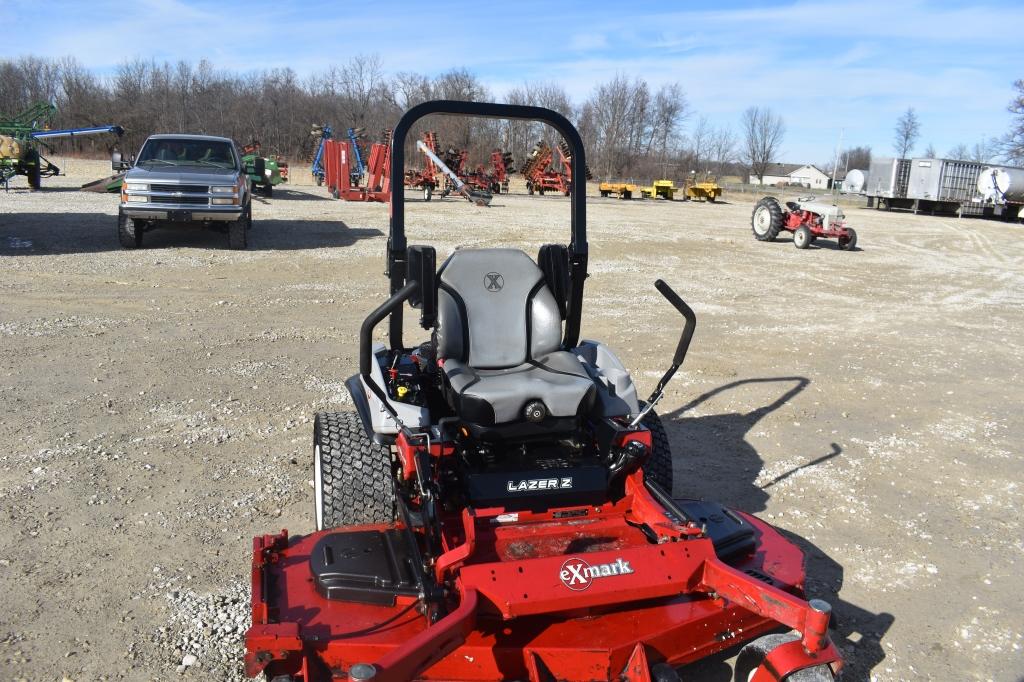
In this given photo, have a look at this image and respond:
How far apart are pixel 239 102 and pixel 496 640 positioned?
206 feet

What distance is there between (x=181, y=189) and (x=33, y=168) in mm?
13439

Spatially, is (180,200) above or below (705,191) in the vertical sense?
below

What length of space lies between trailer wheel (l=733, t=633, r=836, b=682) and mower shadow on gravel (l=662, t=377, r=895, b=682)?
0.19 m

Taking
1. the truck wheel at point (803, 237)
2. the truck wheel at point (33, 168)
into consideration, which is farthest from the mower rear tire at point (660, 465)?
the truck wheel at point (33, 168)

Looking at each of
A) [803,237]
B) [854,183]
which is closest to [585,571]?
[803,237]

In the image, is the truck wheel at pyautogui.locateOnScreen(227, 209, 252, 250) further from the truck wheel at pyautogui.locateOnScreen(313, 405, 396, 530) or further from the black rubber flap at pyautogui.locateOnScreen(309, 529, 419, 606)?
the black rubber flap at pyautogui.locateOnScreen(309, 529, 419, 606)

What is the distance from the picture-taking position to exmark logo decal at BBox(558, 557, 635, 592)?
2.91 meters

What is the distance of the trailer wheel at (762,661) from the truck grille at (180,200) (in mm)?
12097

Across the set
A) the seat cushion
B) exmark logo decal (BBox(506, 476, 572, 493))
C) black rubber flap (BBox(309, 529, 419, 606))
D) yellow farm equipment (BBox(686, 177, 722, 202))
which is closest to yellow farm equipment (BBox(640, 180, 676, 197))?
yellow farm equipment (BBox(686, 177, 722, 202))

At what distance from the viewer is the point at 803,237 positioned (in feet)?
61.5

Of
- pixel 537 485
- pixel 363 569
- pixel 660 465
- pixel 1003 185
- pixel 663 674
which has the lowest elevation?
pixel 663 674

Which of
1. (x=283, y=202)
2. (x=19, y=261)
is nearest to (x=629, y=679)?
(x=19, y=261)

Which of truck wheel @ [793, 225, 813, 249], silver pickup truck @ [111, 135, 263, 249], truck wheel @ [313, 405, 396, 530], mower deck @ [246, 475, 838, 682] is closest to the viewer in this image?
mower deck @ [246, 475, 838, 682]

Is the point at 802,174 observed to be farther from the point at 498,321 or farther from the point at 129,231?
the point at 498,321
